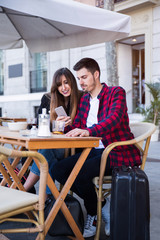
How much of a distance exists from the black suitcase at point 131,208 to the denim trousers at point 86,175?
0.37m

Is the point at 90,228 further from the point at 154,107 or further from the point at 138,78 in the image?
the point at 138,78

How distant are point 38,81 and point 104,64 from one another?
429 centimetres

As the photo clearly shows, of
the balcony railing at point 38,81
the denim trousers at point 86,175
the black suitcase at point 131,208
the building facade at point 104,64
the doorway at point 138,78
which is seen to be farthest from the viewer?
the balcony railing at point 38,81

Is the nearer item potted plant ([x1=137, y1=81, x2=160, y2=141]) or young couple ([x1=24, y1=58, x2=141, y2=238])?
young couple ([x1=24, y1=58, x2=141, y2=238])

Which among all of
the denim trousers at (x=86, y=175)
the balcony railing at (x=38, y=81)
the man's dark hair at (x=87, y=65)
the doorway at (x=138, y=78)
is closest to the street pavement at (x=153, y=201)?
the denim trousers at (x=86, y=175)

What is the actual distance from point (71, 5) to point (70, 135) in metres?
1.57

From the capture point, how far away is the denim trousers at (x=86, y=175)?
233cm

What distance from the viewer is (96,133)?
2324mm

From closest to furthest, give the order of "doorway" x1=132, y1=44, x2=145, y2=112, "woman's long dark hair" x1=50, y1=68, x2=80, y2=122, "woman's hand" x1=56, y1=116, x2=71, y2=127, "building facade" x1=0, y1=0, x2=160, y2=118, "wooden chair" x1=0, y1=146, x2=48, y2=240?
1. "wooden chair" x1=0, y1=146, x2=48, y2=240
2. "woman's hand" x1=56, y1=116, x2=71, y2=127
3. "woman's long dark hair" x1=50, y1=68, x2=80, y2=122
4. "building facade" x1=0, y1=0, x2=160, y2=118
5. "doorway" x1=132, y1=44, x2=145, y2=112

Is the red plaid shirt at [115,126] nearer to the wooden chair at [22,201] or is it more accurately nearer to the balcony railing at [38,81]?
the wooden chair at [22,201]

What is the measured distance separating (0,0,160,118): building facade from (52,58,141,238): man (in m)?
8.01

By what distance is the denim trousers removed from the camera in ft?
7.64

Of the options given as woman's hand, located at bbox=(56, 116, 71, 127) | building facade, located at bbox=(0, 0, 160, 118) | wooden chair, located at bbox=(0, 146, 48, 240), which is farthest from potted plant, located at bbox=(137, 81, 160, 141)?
wooden chair, located at bbox=(0, 146, 48, 240)

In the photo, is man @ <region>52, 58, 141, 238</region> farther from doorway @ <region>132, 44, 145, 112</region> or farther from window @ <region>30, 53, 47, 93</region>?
window @ <region>30, 53, 47, 93</region>
